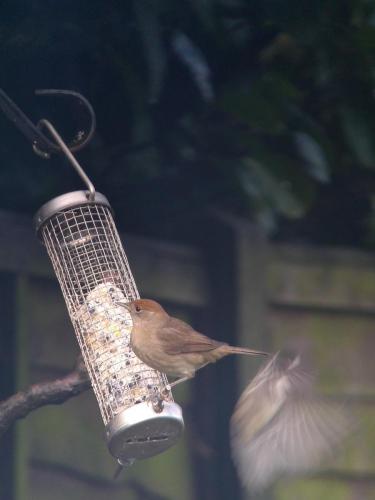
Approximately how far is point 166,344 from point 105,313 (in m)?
0.21

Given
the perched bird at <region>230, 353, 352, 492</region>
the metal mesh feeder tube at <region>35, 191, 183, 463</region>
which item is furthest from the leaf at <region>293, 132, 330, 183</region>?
the metal mesh feeder tube at <region>35, 191, 183, 463</region>

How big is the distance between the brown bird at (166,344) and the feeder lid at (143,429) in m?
0.22

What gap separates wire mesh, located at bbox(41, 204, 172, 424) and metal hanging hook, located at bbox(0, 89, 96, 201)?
17cm

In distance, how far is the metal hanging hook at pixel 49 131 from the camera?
102 inches

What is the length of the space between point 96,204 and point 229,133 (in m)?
1.05

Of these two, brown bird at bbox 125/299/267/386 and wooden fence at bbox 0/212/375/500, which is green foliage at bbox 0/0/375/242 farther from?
brown bird at bbox 125/299/267/386

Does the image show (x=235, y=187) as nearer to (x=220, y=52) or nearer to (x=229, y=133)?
(x=229, y=133)

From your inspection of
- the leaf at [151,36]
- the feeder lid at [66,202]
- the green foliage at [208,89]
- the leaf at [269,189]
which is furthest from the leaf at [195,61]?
the feeder lid at [66,202]

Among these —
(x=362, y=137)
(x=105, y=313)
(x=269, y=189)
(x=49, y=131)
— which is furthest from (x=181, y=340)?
(x=362, y=137)

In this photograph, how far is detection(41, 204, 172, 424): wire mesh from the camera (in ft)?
9.36

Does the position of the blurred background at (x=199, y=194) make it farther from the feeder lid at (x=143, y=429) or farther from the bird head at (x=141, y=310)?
the feeder lid at (x=143, y=429)

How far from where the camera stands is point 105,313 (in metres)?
2.97

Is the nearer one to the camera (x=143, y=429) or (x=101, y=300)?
(x=143, y=429)

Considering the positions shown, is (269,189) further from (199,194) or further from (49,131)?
(49,131)
